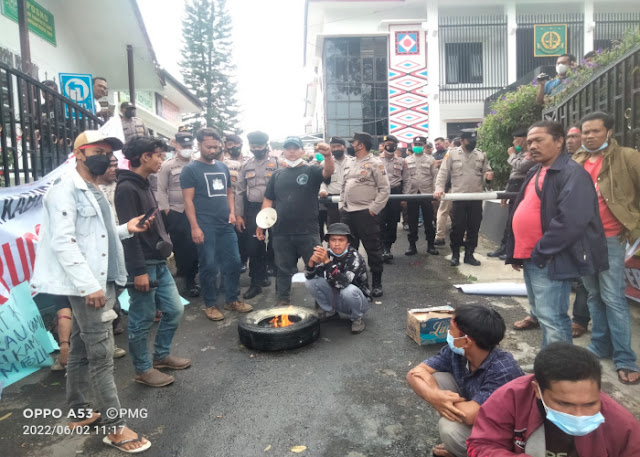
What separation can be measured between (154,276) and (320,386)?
5.26ft

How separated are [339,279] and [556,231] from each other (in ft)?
7.60

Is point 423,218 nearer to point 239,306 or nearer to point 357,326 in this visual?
point 357,326

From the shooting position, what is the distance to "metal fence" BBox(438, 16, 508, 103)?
66.6ft

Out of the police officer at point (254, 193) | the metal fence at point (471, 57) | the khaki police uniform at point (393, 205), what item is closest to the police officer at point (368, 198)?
the police officer at point (254, 193)

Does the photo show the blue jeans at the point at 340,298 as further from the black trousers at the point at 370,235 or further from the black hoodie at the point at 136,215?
the black hoodie at the point at 136,215

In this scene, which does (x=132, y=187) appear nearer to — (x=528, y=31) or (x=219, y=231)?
(x=219, y=231)

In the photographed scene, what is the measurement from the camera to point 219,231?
540 centimetres

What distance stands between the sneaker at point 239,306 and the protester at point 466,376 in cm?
320

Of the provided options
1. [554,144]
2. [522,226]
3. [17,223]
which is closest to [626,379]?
[522,226]

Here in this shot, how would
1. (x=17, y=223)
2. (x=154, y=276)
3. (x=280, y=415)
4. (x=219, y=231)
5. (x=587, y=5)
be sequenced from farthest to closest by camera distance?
(x=587, y=5)
(x=219, y=231)
(x=17, y=223)
(x=154, y=276)
(x=280, y=415)

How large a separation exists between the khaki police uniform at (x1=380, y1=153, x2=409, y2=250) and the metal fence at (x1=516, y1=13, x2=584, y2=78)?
48.4ft

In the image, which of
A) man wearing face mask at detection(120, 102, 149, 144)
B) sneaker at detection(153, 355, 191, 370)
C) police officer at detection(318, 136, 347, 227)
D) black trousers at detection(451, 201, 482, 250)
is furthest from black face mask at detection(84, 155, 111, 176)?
black trousers at detection(451, 201, 482, 250)

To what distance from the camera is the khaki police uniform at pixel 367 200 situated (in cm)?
597

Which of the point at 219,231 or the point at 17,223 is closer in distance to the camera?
the point at 17,223
